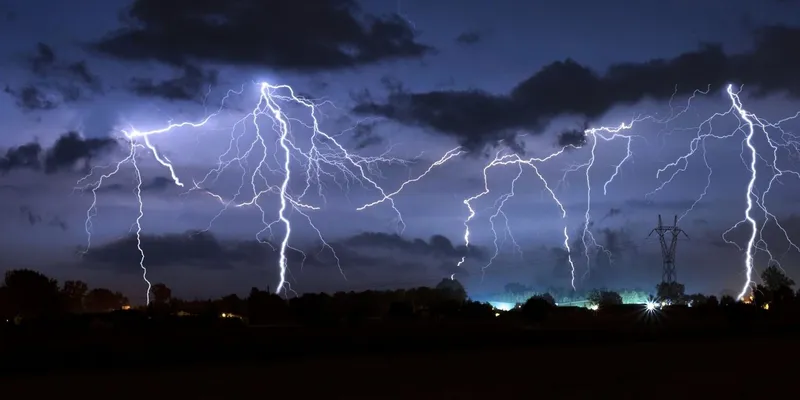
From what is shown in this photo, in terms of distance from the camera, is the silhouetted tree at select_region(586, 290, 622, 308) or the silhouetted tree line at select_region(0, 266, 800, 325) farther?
the silhouetted tree at select_region(586, 290, 622, 308)

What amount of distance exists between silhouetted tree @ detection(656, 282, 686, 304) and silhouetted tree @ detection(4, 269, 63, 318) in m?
66.0

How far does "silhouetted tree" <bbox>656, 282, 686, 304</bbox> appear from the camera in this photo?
103 meters

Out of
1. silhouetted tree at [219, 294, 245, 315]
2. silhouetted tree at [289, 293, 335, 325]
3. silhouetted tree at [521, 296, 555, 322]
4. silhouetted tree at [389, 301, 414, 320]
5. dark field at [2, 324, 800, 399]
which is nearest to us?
dark field at [2, 324, 800, 399]

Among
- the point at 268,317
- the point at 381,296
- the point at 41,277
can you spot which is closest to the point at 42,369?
the point at 268,317

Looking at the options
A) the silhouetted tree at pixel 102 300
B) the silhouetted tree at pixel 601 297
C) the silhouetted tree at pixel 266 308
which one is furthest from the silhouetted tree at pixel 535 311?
the silhouetted tree at pixel 102 300

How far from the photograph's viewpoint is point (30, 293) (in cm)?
9694

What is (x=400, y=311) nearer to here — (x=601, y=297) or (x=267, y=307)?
(x=267, y=307)

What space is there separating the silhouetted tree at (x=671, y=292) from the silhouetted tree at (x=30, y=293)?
2597 inches

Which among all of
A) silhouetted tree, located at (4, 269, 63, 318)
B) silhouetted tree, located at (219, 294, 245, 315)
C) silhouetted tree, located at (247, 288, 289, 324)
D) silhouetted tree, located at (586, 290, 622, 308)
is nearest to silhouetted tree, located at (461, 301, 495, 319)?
silhouetted tree, located at (247, 288, 289, 324)

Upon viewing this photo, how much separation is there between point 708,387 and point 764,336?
1066 inches

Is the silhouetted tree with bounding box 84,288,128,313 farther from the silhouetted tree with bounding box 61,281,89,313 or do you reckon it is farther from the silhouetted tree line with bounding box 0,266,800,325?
the silhouetted tree line with bounding box 0,266,800,325

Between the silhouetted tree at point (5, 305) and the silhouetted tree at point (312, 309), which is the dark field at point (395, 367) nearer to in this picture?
the silhouetted tree at point (312, 309)

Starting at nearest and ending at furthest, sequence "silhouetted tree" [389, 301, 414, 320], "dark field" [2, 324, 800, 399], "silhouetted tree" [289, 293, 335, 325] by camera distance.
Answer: "dark field" [2, 324, 800, 399]
"silhouetted tree" [289, 293, 335, 325]
"silhouetted tree" [389, 301, 414, 320]

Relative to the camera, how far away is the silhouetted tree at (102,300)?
171750 mm
